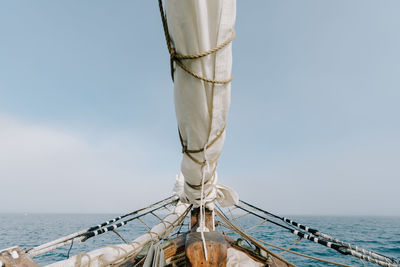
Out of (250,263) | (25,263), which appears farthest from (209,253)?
(25,263)

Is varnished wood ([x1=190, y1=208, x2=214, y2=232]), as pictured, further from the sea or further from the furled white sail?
the furled white sail

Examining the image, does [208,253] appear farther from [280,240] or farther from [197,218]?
[280,240]

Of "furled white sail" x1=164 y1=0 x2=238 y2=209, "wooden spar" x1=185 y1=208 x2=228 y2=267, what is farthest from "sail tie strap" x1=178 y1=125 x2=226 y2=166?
"wooden spar" x1=185 y1=208 x2=228 y2=267

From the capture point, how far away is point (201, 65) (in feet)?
4.24

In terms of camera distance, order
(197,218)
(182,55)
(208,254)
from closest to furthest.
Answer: (182,55)
(208,254)
(197,218)

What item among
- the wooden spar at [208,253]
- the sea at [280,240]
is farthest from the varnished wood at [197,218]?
the sea at [280,240]

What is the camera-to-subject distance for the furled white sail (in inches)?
46.5

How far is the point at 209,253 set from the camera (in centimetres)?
178

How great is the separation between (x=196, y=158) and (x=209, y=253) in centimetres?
87

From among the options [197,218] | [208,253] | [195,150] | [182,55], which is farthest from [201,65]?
[197,218]

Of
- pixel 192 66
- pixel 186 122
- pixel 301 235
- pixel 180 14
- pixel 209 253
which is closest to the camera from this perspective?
pixel 180 14

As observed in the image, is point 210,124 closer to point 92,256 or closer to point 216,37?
point 216,37

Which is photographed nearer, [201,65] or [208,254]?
[201,65]

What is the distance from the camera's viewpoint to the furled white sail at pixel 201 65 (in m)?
1.18
